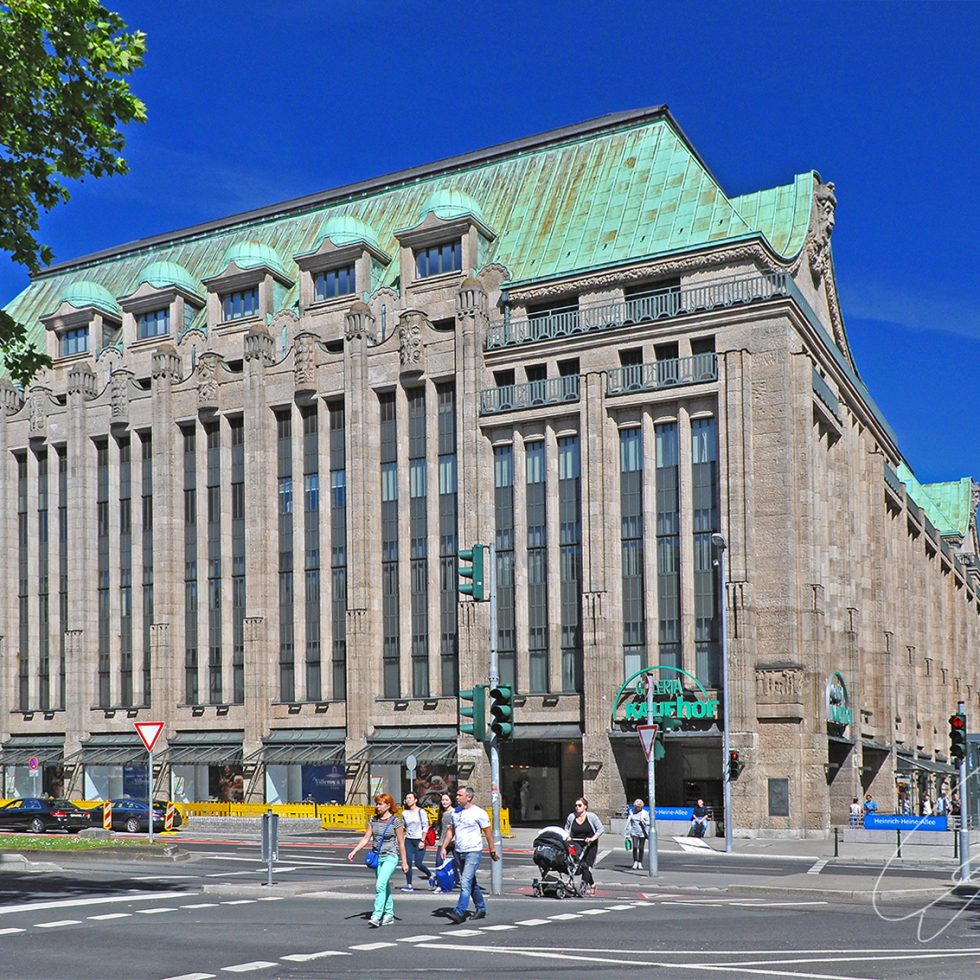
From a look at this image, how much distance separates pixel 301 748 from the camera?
5959 centimetres

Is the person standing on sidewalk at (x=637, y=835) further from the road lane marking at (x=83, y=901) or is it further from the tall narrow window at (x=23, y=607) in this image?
the tall narrow window at (x=23, y=607)

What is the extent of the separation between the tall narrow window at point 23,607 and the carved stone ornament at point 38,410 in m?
3.20

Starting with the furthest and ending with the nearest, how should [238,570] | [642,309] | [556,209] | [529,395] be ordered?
[556,209], [238,570], [529,395], [642,309]

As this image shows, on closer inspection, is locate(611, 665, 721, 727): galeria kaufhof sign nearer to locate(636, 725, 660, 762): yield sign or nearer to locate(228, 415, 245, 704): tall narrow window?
locate(636, 725, 660, 762): yield sign

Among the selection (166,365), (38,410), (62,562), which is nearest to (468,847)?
(166,365)

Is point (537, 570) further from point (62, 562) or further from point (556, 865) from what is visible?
point (556, 865)

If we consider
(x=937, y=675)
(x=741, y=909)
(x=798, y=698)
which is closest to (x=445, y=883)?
(x=741, y=909)

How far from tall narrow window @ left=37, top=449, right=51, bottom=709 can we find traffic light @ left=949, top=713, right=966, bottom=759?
49086 millimetres

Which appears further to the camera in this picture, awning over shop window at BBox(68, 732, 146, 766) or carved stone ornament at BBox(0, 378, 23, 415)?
carved stone ornament at BBox(0, 378, 23, 415)

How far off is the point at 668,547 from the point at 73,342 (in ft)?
122

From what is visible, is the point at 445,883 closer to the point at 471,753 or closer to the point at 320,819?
the point at 320,819

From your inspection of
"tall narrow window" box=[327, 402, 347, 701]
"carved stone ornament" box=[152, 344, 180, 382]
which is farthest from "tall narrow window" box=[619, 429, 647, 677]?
"carved stone ornament" box=[152, 344, 180, 382]

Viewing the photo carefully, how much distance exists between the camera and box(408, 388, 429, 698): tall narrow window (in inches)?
2292

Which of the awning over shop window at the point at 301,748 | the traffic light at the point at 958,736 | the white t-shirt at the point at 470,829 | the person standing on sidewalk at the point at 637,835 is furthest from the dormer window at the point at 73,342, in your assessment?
the white t-shirt at the point at 470,829
